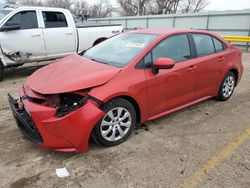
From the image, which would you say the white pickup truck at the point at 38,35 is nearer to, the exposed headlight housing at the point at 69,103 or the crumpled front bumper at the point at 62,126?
the crumpled front bumper at the point at 62,126

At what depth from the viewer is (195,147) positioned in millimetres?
3395

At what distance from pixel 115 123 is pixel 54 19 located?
17.6ft

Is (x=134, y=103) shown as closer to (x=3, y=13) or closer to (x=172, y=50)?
(x=172, y=50)

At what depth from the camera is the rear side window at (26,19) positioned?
6.81 meters

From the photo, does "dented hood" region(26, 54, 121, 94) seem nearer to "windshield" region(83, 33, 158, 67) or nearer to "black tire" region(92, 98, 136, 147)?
"windshield" region(83, 33, 158, 67)

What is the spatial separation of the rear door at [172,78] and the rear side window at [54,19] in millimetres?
4646

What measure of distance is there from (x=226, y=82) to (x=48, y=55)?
5.04 m

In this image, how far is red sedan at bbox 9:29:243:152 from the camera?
2939 millimetres

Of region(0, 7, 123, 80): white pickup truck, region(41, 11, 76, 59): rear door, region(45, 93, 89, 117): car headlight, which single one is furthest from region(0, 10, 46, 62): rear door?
region(45, 93, 89, 117): car headlight

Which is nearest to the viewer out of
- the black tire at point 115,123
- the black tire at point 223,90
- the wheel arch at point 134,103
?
the black tire at point 115,123

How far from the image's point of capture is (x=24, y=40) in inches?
269

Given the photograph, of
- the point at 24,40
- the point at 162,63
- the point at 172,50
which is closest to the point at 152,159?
the point at 162,63

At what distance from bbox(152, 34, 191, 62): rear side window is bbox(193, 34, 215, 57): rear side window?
26 cm

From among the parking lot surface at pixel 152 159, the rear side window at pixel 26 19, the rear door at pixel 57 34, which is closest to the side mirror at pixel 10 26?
the rear side window at pixel 26 19
